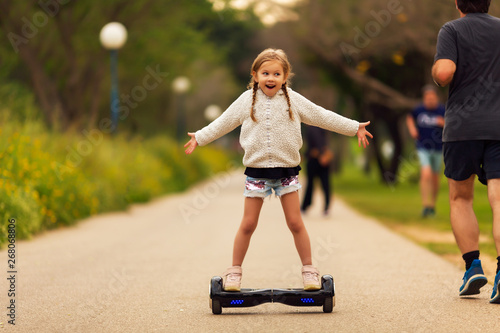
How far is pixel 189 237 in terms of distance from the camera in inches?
418

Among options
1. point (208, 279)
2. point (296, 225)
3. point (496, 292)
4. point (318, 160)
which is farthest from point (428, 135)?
point (296, 225)

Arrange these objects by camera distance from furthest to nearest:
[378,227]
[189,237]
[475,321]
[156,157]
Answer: [156,157] → [378,227] → [189,237] → [475,321]

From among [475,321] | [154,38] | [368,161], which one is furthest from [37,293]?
[368,161]

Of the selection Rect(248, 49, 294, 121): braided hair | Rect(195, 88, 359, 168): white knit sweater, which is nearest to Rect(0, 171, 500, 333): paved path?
Rect(195, 88, 359, 168): white knit sweater

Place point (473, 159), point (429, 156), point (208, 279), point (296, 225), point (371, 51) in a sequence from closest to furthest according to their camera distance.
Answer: point (296, 225) → point (473, 159) → point (208, 279) → point (429, 156) → point (371, 51)

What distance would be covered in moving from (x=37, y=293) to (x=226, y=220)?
7568 millimetres

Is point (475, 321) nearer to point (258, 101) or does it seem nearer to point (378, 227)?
point (258, 101)

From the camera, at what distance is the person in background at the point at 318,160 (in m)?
13.7

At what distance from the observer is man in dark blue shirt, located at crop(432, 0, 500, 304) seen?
5523 millimetres

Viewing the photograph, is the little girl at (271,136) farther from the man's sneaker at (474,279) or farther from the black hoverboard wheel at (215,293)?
the man's sneaker at (474,279)

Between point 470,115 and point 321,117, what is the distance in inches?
42.1

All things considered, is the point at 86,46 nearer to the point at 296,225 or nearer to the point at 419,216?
the point at 419,216

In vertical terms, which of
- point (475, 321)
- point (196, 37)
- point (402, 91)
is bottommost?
point (475, 321)

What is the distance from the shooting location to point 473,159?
5590 millimetres
